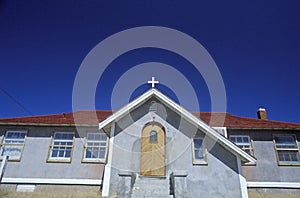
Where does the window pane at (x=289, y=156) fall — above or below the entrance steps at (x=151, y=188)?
above

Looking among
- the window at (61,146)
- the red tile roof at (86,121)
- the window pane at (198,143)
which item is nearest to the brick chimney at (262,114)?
the red tile roof at (86,121)

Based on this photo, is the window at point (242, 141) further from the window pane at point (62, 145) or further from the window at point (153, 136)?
the window pane at point (62, 145)

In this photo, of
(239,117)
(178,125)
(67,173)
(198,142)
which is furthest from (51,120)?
(239,117)

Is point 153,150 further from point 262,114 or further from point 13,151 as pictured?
point 262,114

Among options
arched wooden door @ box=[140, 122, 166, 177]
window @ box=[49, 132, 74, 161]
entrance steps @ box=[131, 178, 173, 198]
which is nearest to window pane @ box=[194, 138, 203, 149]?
arched wooden door @ box=[140, 122, 166, 177]

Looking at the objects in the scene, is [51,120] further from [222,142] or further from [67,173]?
[222,142]

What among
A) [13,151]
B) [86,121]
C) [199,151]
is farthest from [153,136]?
Result: [13,151]

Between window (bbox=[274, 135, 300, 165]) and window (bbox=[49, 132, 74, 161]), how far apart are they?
41.6 feet

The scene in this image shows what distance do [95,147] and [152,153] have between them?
4.27 metres

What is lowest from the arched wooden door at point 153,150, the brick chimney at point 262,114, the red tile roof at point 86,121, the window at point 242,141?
the arched wooden door at point 153,150

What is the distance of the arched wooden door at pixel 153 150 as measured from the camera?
10578 millimetres

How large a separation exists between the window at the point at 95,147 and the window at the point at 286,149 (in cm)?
1061

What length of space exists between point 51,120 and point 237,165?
37.7ft

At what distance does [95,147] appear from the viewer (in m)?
13.5
